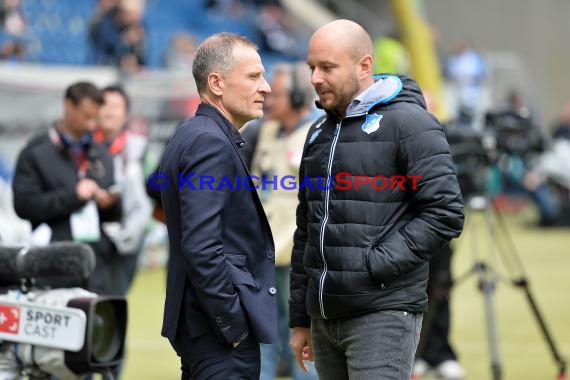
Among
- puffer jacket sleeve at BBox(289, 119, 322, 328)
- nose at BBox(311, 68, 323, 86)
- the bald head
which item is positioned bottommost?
puffer jacket sleeve at BBox(289, 119, 322, 328)

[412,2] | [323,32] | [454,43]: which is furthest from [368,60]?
[454,43]

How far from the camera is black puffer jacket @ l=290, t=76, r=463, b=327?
419 cm

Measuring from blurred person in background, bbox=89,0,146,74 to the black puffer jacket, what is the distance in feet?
35.6

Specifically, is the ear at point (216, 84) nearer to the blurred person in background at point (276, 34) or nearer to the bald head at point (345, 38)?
the bald head at point (345, 38)

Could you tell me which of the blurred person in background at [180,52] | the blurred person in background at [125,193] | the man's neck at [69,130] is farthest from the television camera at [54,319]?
the blurred person in background at [180,52]

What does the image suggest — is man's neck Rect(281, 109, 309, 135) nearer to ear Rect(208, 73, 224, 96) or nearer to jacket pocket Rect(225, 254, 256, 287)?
ear Rect(208, 73, 224, 96)

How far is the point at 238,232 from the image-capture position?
13.3 feet

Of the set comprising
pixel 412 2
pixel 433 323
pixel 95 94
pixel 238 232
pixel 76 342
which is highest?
pixel 412 2

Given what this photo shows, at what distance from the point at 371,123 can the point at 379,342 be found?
0.84 meters

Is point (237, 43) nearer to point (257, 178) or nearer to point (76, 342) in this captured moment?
point (76, 342)

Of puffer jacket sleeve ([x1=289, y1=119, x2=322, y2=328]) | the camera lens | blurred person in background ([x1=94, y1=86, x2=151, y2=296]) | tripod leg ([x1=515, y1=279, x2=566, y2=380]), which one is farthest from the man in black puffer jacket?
tripod leg ([x1=515, y1=279, x2=566, y2=380])

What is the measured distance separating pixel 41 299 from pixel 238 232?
1337 millimetres

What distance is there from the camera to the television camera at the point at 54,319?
15.6 ft

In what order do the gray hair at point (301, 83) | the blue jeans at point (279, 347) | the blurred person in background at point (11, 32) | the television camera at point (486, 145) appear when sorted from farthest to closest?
the blurred person in background at point (11, 32) → the television camera at point (486, 145) → the gray hair at point (301, 83) → the blue jeans at point (279, 347)
